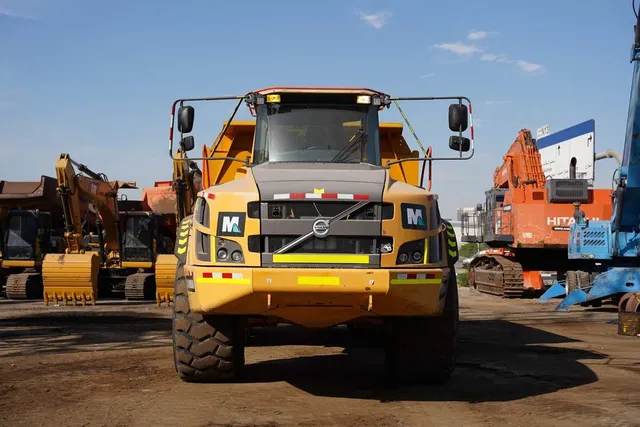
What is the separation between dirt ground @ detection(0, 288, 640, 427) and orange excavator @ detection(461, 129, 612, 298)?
923 centimetres

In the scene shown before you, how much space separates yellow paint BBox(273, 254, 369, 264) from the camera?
6289mm

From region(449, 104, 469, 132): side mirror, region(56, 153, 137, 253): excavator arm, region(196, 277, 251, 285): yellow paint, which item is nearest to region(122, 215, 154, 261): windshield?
region(56, 153, 137, 253): excavator arm

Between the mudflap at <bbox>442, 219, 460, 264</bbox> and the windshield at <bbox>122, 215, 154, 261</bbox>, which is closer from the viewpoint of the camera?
the mudflap at <bbox>442, 219, 460, 264</bbox>

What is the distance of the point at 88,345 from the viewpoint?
10.4 metres

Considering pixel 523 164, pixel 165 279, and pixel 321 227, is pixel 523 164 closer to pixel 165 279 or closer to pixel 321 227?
pixel 165 279

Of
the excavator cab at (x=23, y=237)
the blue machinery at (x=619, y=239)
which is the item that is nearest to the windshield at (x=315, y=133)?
the blue machinery at (x=619, y=239)

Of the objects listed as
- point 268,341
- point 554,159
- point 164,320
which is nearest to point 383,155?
point 268,341

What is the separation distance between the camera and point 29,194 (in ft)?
A: 76.2

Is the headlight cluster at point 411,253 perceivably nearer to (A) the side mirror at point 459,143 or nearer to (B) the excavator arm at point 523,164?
(A) the side mirror at point 459,143

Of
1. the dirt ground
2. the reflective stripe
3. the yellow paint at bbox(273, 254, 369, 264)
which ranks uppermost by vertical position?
the reflective stripe

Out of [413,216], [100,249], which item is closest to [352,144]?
[413,216]

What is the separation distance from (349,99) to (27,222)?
53.3 ft

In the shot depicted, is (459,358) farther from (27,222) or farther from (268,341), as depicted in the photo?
(27,222)

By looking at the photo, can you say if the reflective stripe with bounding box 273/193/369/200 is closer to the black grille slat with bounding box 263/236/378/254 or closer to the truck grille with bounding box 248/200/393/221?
the truck grille with bounding box 248/200/393/221
